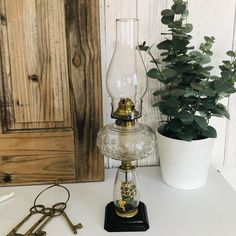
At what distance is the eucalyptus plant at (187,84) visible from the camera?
0.79 meters

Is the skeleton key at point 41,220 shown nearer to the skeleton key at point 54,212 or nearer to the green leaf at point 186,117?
the skeleton key at point 54,212

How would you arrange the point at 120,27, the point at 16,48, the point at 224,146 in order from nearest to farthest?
the point at 120,27 < the point at 16,48 < the point at 224,146

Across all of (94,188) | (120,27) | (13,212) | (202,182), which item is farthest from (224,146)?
(13,212)

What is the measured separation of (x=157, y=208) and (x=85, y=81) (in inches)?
14.3

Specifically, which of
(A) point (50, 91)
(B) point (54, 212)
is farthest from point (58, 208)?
(A) point (50, 91)

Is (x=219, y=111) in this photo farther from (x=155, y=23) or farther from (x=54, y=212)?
(x=54, y=212)

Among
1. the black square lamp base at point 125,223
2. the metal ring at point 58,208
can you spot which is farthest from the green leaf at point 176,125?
the metal ring at point 58,208

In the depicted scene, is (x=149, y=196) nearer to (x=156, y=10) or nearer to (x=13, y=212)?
(x=13, y=212)

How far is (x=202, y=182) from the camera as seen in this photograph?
90 cm

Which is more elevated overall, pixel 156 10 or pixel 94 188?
pixel 156 10

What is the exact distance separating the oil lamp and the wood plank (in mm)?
120

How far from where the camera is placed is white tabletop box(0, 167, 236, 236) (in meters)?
0.72

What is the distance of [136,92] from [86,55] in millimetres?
182

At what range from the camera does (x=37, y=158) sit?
0.91 meters
